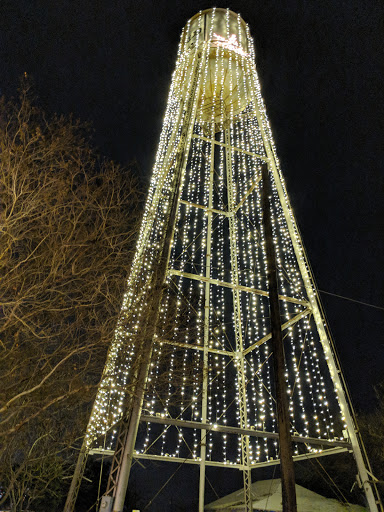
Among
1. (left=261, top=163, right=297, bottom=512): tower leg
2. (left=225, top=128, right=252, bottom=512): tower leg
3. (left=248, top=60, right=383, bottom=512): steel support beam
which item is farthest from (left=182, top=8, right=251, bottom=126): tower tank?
(left=261, top=163, right=297, bottom=512): tower leg

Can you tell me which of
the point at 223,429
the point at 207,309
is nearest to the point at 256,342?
the point at 207,309

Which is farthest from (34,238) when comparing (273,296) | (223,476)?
(223,476)

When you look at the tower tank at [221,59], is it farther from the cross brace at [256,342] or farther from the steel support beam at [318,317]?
the cross brace at [256,342]

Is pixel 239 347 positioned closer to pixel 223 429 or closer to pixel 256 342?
pixel 256 342

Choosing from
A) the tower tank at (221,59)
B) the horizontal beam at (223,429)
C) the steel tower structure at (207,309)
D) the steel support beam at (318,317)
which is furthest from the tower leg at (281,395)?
the tower tank at (221,59)

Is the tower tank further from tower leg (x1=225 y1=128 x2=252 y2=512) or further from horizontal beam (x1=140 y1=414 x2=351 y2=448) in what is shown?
horizontal beam (x1=140 y1=414 x2=351 y2=448)

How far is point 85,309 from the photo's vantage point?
277 inches

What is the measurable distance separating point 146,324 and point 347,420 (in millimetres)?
5154

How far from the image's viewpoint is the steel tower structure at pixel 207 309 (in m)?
7.57

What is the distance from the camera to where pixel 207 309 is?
12055mm

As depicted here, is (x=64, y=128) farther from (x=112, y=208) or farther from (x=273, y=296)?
(x=273, y=296)

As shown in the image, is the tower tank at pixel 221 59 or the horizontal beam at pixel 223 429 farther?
the tower tank at pixel 221 59

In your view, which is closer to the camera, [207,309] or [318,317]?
[318,317]

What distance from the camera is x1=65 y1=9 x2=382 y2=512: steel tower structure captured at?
24.8 feet
